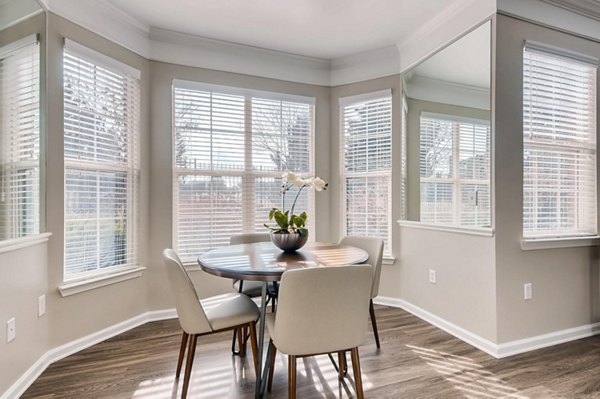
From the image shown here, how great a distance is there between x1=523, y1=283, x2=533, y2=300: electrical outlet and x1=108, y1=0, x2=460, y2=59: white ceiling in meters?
2.26

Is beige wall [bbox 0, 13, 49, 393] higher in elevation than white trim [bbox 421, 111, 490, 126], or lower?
lower

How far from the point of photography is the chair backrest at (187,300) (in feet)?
5.47

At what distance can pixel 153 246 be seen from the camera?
9.96ft

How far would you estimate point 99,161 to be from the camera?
8.64 ft

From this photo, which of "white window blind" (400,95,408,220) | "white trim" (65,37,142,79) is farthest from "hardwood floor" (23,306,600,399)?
A: "white trim" (65,37,142,79)

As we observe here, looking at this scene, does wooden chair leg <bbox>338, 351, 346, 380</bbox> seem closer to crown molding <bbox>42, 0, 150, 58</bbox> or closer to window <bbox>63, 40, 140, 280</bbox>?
window <bbox>63, 40, 140, 280</bbox>

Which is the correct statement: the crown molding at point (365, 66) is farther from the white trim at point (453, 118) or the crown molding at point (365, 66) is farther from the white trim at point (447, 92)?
the white trim at point (453, 118)

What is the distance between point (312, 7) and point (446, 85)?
1369mm

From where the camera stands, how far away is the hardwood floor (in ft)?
6.19

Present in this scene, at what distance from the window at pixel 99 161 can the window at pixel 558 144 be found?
3239 mm

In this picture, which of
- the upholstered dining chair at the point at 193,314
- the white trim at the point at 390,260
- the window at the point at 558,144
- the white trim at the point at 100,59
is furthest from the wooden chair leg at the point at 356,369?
the white trim at the point at 100,59

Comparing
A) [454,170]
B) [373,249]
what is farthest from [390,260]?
[454,170]

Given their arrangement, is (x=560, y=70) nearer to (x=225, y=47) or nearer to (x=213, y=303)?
(x=225, y=47)

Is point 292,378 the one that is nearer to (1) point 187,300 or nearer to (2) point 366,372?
(1) point 187,300
